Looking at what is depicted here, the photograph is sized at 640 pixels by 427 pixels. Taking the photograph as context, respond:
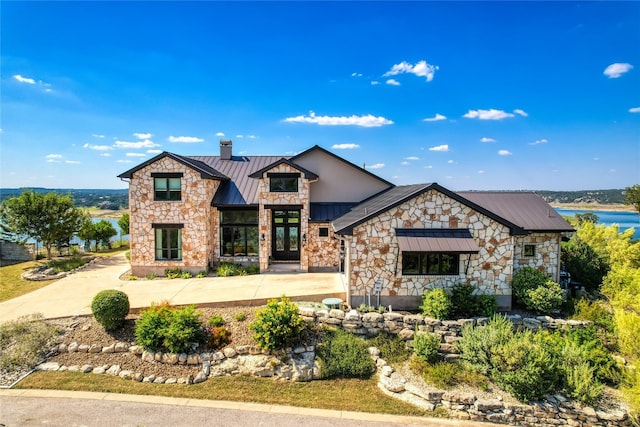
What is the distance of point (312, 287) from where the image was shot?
15789 millimetres

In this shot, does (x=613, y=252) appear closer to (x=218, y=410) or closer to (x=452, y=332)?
(x=452, y=332)

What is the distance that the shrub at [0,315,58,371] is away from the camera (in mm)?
11039

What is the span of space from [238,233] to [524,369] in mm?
14555

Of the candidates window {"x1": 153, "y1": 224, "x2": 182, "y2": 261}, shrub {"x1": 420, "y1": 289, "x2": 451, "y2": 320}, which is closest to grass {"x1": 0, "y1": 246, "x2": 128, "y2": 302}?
window {"x1": 153, "y1": 224, "x2": 182, "y2": 261}

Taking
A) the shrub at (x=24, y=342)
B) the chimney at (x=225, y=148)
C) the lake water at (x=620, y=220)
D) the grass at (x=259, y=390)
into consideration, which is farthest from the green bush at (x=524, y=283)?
the chimney at (x=225, y=148)

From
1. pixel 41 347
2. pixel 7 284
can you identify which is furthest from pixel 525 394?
pixel 7 284

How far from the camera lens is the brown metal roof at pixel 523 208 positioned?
1666cm

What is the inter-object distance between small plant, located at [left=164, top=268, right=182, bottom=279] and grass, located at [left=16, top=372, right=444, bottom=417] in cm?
773

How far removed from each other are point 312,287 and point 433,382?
6.43 meters

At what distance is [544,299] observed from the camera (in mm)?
13594

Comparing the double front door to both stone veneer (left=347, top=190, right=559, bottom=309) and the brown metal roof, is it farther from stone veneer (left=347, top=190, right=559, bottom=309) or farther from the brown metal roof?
the brown metal roof

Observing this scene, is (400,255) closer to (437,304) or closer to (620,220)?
(437,304)

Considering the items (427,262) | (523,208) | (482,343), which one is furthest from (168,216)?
(523,208)

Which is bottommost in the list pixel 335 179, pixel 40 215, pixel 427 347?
pixel 427 347
